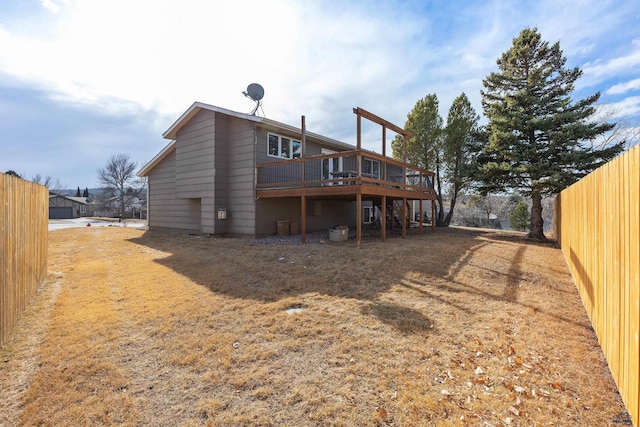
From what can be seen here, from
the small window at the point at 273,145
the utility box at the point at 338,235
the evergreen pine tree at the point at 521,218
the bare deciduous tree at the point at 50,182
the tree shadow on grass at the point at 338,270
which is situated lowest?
the tree shadow on grass at the point at 338,270

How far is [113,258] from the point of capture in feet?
27.5

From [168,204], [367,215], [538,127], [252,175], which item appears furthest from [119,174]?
[538,127]

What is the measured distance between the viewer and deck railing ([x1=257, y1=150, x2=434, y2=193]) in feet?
30.1

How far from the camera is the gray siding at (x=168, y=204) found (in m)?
14.2

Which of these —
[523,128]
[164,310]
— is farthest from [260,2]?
[523,128]

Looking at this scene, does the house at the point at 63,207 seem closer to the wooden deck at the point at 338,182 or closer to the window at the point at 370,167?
the wooden deck at the point at 338,182

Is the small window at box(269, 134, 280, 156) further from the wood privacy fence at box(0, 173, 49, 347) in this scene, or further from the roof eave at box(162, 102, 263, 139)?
the wood privacy fence at box(0, 173, 49, 347)

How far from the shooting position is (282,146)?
12.7 m

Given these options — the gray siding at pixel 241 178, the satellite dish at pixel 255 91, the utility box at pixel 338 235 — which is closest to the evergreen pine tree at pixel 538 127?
the utility box at pixel 338 235

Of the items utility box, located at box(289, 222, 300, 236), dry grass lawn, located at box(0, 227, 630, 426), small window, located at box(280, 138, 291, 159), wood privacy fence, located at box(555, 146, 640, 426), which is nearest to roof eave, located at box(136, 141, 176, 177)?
small window, located at box(280, 138, 291, 159)

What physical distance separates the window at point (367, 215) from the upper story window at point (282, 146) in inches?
250

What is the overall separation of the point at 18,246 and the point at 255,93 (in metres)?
11.3

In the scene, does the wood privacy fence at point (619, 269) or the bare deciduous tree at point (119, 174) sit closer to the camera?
the wood privacy fence at point (619, 269)

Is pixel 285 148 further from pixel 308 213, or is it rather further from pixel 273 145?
pixel 308 213
